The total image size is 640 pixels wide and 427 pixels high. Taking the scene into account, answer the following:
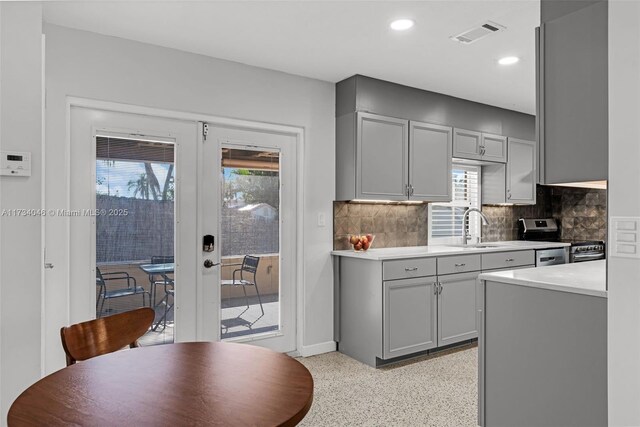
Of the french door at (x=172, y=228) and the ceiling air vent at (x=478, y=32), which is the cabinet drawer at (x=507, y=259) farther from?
the ceiling air vent at (x=478, y=32)

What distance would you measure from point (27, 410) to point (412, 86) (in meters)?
3.73

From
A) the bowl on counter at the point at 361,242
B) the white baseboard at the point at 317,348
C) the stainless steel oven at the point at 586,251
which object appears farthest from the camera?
the stainless steel oven at the point at 586,251

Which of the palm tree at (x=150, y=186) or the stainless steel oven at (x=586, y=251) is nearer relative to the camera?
the palm tree at (x=150, y=186)

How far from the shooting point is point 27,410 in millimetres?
1164

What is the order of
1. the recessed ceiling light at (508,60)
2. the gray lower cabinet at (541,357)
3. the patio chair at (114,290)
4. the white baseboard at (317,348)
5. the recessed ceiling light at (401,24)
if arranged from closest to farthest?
the gray lower cabinet at (541,357)
the recessed ceiling light at (401,24)
the patio chair at (114,290)
the recessed ceiling light at (508,60)
the white baseboard at (317,348)

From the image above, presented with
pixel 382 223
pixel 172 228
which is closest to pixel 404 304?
pixel 382 223

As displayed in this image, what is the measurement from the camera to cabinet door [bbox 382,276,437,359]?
3529 mm

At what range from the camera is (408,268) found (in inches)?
143

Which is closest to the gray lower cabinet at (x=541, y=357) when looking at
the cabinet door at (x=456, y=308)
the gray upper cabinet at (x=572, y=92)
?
the gray upper cabinet at (x=572, y=92)

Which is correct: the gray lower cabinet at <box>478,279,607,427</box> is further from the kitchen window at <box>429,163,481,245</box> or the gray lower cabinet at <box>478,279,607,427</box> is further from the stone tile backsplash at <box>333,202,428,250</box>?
the kitchen window at <box>429,163,481,245</box>

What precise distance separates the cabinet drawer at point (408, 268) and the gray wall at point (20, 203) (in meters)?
2.34

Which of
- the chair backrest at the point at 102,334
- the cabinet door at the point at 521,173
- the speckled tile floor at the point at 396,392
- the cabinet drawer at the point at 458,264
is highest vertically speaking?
the cabinet door at the point at 521,173

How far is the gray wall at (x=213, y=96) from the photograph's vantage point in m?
2.80

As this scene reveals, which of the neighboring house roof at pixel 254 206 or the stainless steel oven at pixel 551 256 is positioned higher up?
the neighboring house roof at pixel 254 206
